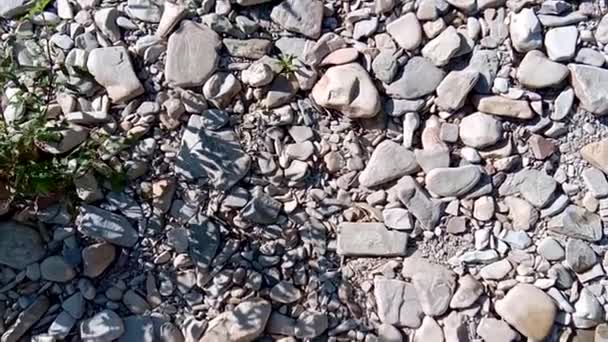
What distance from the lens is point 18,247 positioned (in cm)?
203

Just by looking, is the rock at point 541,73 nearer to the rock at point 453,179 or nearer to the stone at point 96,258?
the rock at point 453,179

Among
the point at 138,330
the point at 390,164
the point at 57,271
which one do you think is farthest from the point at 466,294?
the point at 57,271

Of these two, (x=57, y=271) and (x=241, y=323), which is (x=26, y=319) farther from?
(x=241, y=323)

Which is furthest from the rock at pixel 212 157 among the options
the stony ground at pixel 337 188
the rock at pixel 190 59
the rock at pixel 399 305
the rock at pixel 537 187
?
the rock at pixel 537 187

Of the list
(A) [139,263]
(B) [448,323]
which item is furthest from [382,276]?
(A) [139,263]

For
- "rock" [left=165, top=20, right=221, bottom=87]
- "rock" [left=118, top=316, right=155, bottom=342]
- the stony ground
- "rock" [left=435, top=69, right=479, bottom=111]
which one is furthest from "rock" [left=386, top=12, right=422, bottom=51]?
"rock" [left=118, top=316, right=155, bottom=342]

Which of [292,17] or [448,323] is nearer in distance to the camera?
[448,323]

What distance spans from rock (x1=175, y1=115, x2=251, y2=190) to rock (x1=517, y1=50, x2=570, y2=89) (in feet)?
2.37

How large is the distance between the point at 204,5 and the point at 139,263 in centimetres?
69

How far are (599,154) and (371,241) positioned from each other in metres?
0.60

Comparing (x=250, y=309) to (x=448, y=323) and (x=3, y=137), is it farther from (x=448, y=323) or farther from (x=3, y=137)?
(x=3, y=137)

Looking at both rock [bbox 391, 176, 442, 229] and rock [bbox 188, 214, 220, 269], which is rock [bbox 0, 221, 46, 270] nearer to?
rock [bbox 188, 214, 220, 269]

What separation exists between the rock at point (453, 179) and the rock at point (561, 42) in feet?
1.14

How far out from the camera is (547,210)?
2.01 metres
